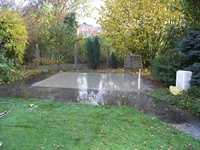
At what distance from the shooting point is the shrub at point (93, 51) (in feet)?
31.1

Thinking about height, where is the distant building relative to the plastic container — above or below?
above

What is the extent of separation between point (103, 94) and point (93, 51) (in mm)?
4532

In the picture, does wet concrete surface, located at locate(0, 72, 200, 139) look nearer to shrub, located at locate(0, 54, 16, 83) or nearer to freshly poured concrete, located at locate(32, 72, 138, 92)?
freshly poured concrete, located at locate(32, 72, 138, 92)

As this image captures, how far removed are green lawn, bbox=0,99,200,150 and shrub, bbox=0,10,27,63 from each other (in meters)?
3.64

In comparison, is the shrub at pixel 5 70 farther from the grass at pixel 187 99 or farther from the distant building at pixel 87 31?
the distant building at pixel 87 31

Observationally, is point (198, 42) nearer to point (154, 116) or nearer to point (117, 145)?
point (154, 116)

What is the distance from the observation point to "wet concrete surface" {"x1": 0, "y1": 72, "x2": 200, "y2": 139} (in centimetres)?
374

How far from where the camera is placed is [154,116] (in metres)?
3.79

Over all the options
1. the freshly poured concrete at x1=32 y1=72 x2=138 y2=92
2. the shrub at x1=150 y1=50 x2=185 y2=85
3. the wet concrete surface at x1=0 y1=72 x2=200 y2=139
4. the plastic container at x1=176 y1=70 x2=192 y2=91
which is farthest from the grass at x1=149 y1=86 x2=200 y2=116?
the freshly poured concrete at x1=32 y1=72 x2=138 y2=92

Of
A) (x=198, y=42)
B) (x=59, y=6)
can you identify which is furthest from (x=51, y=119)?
(x=59, y=6)

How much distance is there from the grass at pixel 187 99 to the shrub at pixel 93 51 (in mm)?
4864

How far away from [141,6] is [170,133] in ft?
21.7

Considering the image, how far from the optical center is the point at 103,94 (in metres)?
5.29

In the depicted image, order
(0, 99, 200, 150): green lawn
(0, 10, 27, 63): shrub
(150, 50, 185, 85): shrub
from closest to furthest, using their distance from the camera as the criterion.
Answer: (0, 99, 200, 150): green lawn → (150, 50, 185, 85): shrub → (0, 10, 27, 63): shrub
